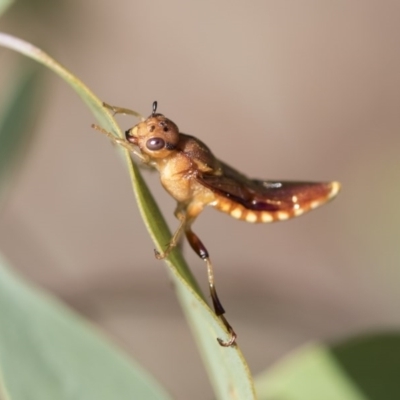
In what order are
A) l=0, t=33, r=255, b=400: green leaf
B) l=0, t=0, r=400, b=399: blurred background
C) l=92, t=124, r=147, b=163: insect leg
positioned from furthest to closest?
1. l=0, t=0, r=400, b=399: blurred background
2. l=92, t=124, r=147, b=163: insect leg
3. l=0, t=33, r=255, b=400: green leaf

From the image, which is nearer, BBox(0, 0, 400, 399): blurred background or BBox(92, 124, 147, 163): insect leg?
BBox(92, 124, 147, 163): insect leg

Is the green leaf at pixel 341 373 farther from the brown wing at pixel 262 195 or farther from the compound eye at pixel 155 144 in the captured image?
the compound eye at pixel 155 144

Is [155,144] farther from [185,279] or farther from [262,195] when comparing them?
[185,279]

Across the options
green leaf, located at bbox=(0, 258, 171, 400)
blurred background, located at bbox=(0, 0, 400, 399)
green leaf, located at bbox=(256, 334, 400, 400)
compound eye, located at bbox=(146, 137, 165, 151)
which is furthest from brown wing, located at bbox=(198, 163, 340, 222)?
blurred background, located at bbox=(0, 0, 400, 399)

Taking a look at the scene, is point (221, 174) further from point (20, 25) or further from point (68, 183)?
point (68, 183)

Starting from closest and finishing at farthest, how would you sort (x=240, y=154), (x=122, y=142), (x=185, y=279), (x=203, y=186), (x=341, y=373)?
(x=185, y=279) < (x=122, y=142) < (x=341, y=373) < (x=203, y=186) < (x=240, y=154)

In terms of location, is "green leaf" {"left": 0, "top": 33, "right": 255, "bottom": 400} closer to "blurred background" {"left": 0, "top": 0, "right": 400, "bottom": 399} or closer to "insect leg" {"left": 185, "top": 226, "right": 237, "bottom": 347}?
"insect leg" {"left": 185, "top": 226, "right": 237, "bottom": 347}

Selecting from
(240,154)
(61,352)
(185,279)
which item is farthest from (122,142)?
(240,154)
